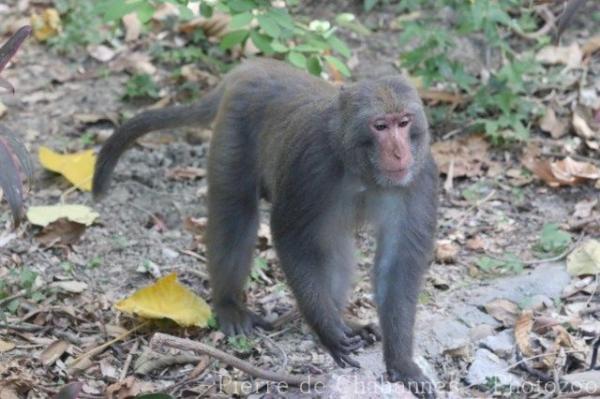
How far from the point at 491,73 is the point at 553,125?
1.95ft

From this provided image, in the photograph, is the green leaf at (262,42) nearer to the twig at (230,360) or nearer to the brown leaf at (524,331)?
the brown leaf at (524,331)

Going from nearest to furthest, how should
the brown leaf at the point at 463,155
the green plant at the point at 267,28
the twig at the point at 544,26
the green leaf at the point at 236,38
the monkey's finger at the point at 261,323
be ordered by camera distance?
1. the monkey's finger at the point at 261,323
2. the green plant at the point at 267,28
3. the green leaf at the point at 236,38
4. the brown leaf at the point at 463,155
5. the twig at the point at 544,26

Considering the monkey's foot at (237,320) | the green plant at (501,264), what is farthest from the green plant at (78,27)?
the green plant at (501,264)

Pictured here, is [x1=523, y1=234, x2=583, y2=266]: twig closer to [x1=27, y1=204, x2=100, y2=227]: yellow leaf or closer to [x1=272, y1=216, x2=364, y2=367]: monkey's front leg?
[x1=272, y1=216, x2=364, y2=367]: monkey's front leg

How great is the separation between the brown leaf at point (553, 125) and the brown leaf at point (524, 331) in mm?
2382

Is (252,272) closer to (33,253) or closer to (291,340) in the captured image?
(291,340)

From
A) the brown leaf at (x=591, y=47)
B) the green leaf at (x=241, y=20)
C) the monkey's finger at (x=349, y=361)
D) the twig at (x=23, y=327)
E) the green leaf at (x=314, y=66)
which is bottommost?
the twig at (x=23, y=327)

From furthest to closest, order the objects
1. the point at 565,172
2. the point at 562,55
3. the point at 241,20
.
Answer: the point at 562,55 → the point at 565,172 → the point at 241,20

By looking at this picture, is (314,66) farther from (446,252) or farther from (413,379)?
(413,379)

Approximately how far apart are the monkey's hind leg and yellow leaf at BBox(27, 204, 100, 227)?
107 centimetres

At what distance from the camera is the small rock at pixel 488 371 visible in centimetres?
527

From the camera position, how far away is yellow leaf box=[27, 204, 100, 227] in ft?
22.0

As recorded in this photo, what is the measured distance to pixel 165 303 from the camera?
5809 millimetres

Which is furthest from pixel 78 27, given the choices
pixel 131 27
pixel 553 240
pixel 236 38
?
pixel 553 240
